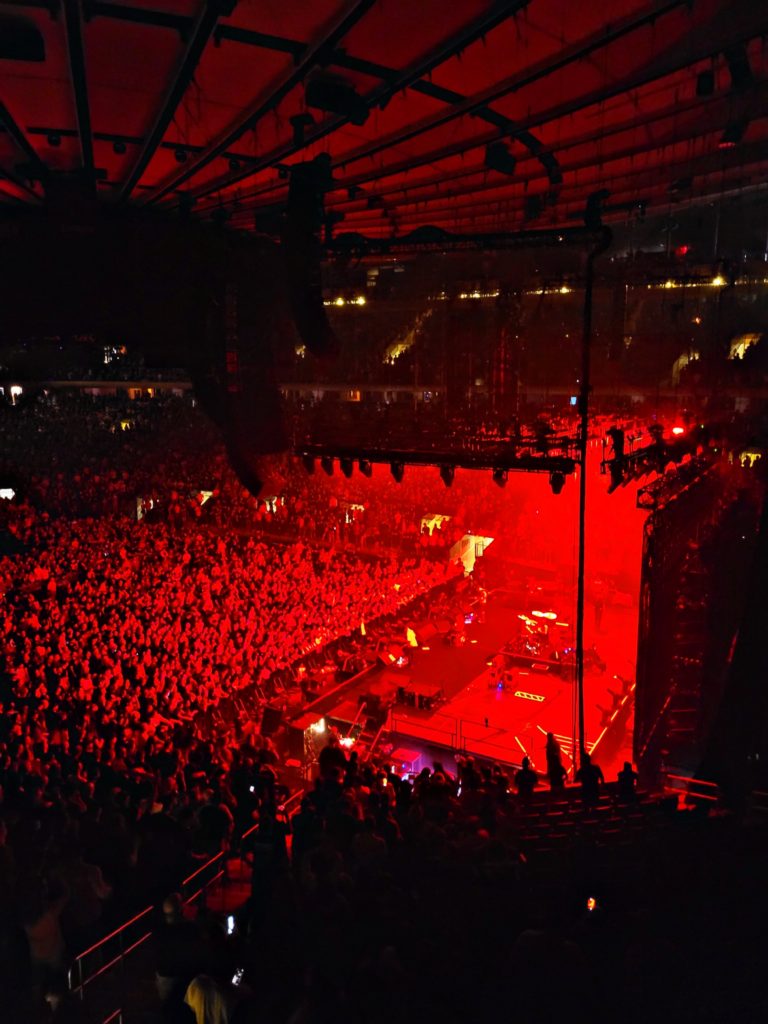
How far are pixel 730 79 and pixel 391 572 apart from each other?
8.69 metres

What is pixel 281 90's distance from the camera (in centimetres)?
283

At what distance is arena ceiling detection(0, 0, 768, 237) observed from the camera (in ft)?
7.56

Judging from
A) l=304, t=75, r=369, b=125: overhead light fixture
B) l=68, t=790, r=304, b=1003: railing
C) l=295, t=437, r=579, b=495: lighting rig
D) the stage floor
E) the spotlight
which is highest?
l=304, t=75, r=369, b=125: overhead light fixture

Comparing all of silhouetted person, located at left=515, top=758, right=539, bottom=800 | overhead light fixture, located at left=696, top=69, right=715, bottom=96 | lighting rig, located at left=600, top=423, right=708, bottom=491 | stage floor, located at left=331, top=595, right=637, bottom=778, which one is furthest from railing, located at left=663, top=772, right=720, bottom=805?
overhead light fixture, located at left=696, top=69, right=715, bottom=96

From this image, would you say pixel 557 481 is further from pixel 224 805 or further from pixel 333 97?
pixel 333 97

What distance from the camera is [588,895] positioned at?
11.1 ft

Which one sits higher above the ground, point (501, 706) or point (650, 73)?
point (650, 73)

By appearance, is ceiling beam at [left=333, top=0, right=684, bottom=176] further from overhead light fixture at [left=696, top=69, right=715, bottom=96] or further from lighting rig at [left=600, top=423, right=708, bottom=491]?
lighting rig at [left=600, top=423, right=708, bottom=491]

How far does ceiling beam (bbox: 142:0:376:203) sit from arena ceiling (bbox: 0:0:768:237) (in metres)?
0.01

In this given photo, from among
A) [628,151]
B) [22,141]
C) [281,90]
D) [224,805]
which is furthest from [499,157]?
[224,805]

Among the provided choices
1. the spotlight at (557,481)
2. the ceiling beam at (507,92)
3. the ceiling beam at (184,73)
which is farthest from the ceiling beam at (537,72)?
the spotlight at (557,481)

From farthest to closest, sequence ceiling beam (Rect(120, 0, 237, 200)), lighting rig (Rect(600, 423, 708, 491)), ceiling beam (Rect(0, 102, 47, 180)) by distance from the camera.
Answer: lighting rig (Rect(600, 423, 708, 491)), ceiling beam (Rect(0, 102, 47, 180)), ceiling beam (Rect(120, 0, 237, 200))

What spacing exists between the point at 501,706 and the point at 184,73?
27.5ft

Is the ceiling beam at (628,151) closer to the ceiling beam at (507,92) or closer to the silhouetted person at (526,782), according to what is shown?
the ceiling beam at (507,92)
